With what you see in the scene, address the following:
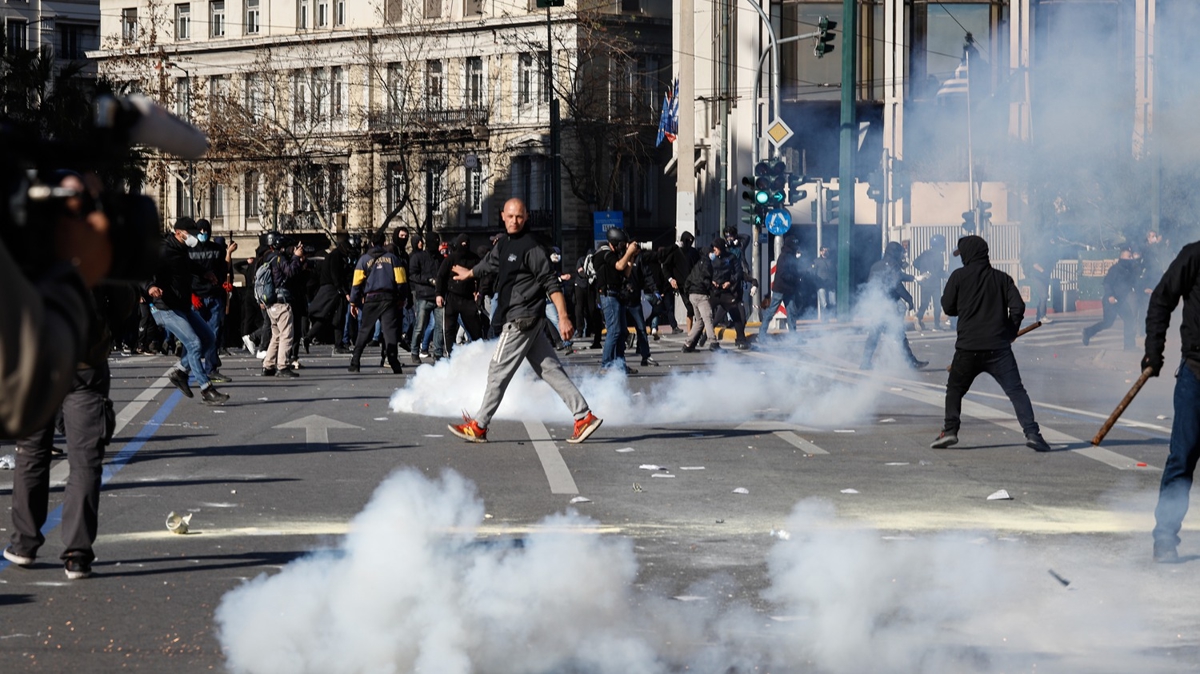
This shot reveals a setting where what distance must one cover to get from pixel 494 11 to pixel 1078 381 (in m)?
55.1

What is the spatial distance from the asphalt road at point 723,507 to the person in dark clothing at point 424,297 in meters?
4.22

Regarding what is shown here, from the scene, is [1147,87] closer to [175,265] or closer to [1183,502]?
[175,265]

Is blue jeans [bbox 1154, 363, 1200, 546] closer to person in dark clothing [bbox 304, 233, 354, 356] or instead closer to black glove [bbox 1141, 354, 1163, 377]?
black glove [bbox 1141, 354, 1163, 377]

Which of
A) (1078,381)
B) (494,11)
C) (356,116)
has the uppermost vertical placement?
(494,11)

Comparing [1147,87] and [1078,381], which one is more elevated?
[1147,87]

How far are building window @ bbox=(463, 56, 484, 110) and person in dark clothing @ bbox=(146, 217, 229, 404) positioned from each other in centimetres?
5518

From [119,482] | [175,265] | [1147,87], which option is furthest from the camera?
[1147,87]

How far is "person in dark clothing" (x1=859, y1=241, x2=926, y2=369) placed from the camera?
19.9m

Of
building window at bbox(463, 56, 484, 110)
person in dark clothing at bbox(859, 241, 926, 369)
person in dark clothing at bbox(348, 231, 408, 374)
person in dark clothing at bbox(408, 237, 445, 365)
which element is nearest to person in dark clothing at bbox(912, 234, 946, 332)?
person in dark clothing at bbox(859, 241, 926, 369)

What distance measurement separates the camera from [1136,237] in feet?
79.7

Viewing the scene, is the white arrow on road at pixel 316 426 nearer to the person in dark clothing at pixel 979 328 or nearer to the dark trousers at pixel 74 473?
the person in dark clothing at pixel 979 328

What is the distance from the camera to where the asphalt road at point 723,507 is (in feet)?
19.5

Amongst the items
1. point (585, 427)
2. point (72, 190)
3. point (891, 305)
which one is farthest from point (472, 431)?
point (72, 190)

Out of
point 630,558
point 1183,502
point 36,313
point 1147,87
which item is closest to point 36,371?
point 36,313
